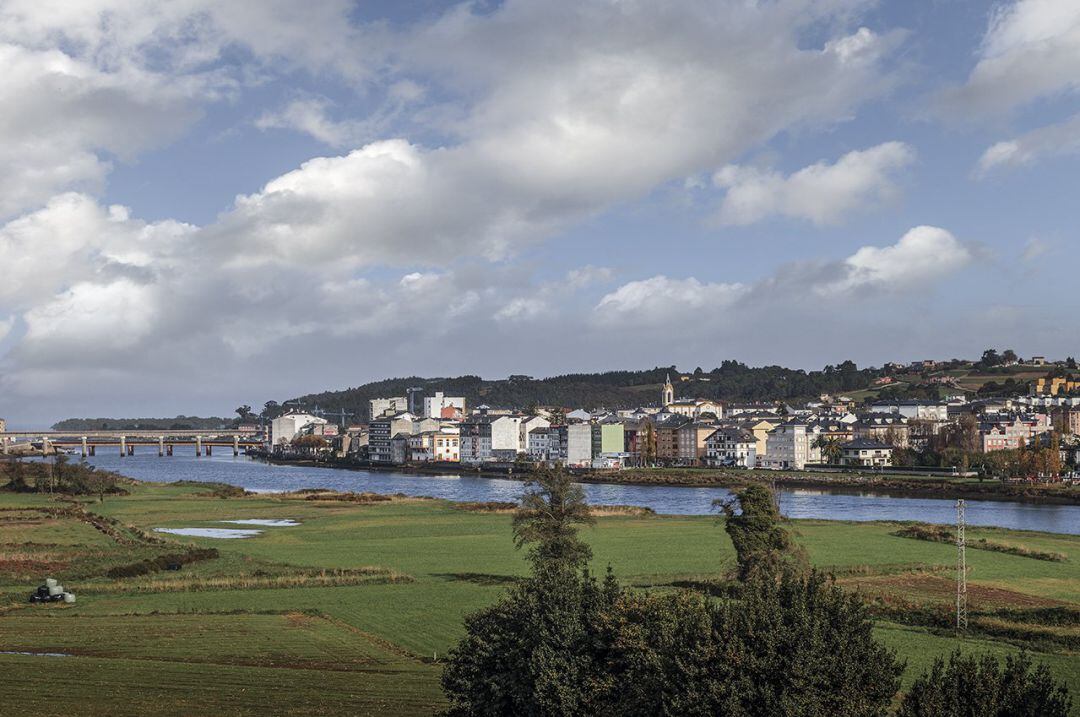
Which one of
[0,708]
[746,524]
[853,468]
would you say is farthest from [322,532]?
[853,468]

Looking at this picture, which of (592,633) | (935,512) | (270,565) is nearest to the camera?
(592,633)

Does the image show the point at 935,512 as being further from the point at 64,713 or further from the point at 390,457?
the point at 390,457

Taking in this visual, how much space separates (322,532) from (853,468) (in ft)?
298

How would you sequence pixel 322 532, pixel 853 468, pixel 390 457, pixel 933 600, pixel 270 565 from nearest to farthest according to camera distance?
pixel 933 600 → pixel 270 565 → pixel 322 532 → pixel 853 468 → pixel 390 457

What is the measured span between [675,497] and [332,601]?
240 feet

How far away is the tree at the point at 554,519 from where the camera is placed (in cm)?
3891

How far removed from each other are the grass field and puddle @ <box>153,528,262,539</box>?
127cm

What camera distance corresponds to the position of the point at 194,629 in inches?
1196

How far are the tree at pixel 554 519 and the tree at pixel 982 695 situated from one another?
24.1m

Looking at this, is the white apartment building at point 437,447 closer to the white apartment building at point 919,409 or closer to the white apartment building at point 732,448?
the white apartment building at point 732,448

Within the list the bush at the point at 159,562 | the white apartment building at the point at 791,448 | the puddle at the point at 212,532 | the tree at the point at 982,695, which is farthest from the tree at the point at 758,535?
the white apartment building at the point at 791,448

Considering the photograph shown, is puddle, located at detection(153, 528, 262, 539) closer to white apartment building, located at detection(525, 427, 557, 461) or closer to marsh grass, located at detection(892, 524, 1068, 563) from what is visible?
marsh grass, located at detection(892, 524, 1068, 563)

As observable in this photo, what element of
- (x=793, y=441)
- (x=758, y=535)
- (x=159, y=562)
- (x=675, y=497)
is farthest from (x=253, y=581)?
(x=793, y=441)

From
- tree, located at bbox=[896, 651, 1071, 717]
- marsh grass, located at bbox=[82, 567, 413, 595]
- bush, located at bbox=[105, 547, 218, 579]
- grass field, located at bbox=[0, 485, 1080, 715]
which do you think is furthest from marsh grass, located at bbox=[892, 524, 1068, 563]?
tree, located at bbox=[896, 651, 1071, 717]
